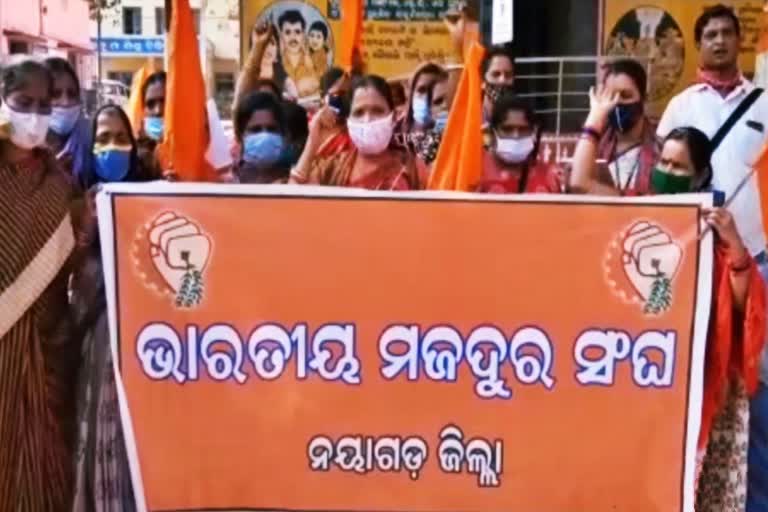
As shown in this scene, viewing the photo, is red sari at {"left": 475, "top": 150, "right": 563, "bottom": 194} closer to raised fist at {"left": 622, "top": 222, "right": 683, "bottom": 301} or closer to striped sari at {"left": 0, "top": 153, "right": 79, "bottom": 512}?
raised fist at {"left": 622, "top": 222, "right": 683, "bottom": 301}

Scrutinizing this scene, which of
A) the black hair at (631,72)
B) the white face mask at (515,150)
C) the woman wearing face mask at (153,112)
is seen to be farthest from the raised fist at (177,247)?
the black hair at (631,72)

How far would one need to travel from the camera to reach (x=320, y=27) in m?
10.8

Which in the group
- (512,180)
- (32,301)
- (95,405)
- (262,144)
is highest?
(262,144)

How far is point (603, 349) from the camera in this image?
3.79 meters

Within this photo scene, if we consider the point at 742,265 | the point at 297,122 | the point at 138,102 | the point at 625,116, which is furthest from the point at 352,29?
the point at 742,265

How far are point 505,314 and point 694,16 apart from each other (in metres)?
7.33

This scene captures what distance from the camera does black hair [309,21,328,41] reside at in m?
10.7

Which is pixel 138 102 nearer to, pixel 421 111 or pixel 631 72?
pixel 421 111

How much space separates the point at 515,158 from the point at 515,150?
→ 0.03 meters

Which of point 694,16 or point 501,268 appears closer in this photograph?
point 501,268

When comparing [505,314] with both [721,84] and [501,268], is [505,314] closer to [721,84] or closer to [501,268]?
[501,268]

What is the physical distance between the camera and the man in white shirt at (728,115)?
16.0 feet

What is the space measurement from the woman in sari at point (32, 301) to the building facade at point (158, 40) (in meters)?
2.02

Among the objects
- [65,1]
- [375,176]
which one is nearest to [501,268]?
[375,176]
